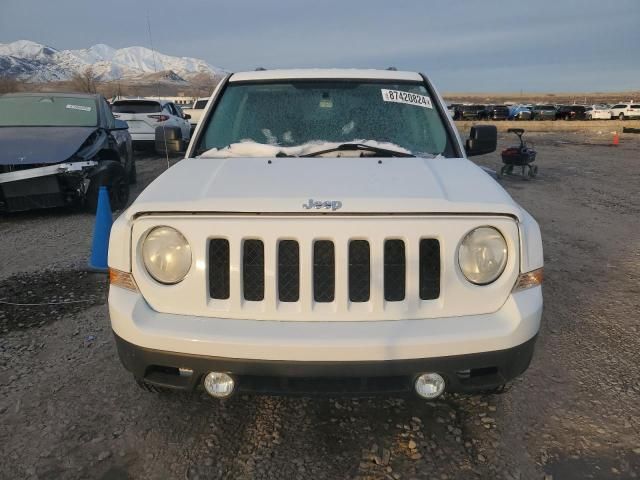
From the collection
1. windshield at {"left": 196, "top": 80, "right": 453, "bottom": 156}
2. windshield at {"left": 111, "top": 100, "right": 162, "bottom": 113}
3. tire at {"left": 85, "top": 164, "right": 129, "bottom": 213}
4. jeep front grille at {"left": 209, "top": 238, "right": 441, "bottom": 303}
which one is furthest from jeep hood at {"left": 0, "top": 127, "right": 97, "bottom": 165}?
windshield at {"left": 111, "top": 100, "right": 162, "bottom": 113}

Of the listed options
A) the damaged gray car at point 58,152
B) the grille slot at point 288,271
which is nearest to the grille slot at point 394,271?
the grille slot at point 288,271

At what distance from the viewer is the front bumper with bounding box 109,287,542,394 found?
6.55 feet

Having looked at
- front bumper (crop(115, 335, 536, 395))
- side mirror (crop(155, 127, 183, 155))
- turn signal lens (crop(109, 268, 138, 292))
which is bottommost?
front bumper (crop(115, 335, 536, 395))

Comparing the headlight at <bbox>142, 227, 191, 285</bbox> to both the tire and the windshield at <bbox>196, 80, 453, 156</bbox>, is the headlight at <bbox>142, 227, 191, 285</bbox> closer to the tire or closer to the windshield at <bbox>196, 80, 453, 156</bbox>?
the windshield at <bbox>196, 80, 453, 156</bbox>

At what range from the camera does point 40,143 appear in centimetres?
667

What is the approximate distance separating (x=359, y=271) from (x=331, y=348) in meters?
0.36

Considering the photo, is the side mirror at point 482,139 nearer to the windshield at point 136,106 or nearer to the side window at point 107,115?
the side window at point 107,115

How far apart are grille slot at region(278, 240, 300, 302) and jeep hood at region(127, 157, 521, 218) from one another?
0.51 ft

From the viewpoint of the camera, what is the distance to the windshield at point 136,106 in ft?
46.9

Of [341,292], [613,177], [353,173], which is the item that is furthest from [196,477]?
[613,177]

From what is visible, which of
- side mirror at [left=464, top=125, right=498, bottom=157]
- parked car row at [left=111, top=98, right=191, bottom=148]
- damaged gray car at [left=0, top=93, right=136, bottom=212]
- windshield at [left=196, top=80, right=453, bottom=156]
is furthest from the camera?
parked car row at [left=111, top=98, right=191, bottom=148]

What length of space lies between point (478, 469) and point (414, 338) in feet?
2.49

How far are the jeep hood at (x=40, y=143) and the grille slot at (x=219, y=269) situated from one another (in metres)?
5.26

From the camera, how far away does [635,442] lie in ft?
8.05
